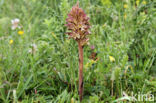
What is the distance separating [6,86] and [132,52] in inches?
55.9

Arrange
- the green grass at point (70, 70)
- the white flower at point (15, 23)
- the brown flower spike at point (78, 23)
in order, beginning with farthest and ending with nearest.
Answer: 1. the white flower at point (15, 23)
2. the green grass at point (70, 70)
3. the brown flower spike at point (78, 23)

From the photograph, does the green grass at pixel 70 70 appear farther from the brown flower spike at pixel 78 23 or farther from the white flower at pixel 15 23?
the white flower at pixel 15 23

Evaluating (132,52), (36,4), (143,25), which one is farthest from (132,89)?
(36,4)

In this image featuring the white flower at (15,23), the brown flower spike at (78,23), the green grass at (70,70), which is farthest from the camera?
the white flower at (15,23)

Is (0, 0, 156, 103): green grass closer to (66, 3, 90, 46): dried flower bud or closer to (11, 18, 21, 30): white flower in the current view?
(66, 3, 90, 46): dried flower bud

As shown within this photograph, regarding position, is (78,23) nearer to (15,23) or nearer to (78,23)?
(78,23)

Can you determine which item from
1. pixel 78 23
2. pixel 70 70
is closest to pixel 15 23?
pixel 70 70

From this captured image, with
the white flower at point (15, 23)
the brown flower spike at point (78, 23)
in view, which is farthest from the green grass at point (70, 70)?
the white flower at point (15, 23)

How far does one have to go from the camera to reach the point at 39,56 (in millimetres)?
2375

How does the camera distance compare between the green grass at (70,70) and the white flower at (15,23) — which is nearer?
the green grass at (70,70)

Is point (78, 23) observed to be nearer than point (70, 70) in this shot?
Yes

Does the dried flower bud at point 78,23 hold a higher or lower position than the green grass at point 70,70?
higher

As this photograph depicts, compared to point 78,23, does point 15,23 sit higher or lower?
higher

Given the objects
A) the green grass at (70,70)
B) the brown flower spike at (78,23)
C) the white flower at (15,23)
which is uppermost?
the white flower at (15,23)
